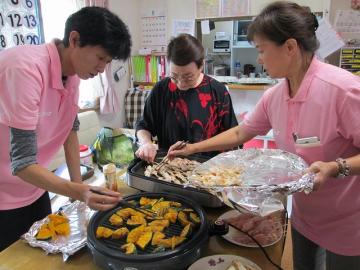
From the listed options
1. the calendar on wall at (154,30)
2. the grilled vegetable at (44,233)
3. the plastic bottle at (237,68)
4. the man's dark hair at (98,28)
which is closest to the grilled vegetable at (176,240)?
the grilled vegetable at (44,233)

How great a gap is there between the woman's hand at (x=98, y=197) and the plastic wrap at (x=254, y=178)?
0.27 m

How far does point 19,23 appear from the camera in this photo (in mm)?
2453

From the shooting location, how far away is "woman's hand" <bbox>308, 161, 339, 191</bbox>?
912 millimetres

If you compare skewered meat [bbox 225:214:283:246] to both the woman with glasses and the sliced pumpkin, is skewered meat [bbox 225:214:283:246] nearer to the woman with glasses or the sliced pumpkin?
the sliced pumpkin

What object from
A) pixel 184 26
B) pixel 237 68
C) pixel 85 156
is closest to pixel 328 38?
pixel 237 68

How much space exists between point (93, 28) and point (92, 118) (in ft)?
7.24

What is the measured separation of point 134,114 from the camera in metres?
3.86

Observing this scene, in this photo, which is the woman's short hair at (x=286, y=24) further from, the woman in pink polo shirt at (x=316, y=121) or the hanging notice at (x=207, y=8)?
the hanging notice at (x=207, y=8)

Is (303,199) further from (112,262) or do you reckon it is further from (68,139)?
(68,139)

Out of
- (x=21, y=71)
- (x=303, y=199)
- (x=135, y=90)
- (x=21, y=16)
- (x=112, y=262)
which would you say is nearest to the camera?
(x=112, y=262)

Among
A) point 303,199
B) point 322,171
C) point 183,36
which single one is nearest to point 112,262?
point 322,171

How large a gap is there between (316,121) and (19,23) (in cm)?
239

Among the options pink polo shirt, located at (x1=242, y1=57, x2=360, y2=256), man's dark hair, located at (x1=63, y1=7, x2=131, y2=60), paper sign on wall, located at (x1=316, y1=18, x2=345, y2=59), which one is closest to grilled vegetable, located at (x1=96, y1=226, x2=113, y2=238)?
man's dark hair, located at (x1=63, y1=7, x2=131, y2=60)

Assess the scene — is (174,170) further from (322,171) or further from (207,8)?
(207,8)
